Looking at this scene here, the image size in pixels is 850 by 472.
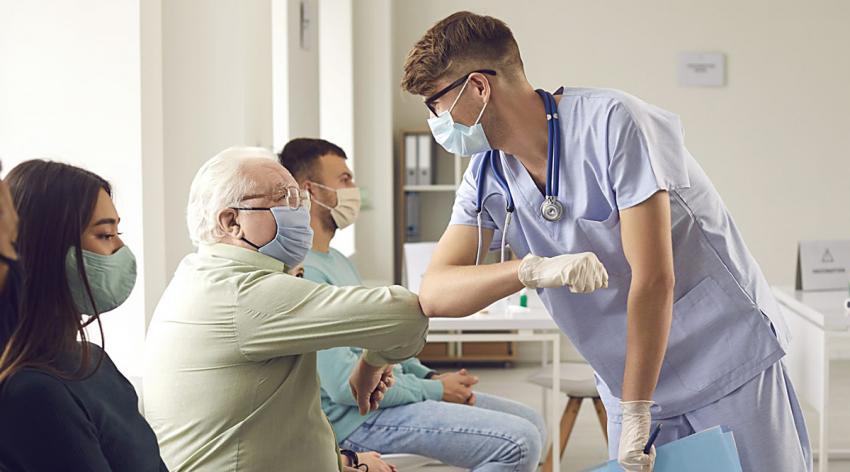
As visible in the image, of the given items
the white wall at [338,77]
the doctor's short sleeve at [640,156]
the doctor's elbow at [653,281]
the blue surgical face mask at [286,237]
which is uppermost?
the white wall at [338,77]

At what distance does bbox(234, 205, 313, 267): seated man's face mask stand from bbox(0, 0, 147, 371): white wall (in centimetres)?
52

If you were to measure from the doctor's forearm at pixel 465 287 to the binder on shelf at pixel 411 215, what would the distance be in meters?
4.18

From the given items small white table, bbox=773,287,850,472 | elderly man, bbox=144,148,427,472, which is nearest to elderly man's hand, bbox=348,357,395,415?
elderly man, bbox=144,148,427,472

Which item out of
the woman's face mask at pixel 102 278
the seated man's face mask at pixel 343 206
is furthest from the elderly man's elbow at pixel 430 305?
the seated man's face mask at pixel 343 206

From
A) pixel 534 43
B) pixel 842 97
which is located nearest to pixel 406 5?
pixel 534 43

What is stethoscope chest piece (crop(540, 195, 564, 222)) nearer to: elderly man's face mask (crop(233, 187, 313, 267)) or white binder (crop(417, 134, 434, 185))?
elderly man's face mask (crop(233, 187, 313, 267))

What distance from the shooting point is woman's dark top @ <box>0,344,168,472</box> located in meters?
1.03

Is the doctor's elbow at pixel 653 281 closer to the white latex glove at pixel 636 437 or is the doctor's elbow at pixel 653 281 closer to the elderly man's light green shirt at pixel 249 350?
the white latex glove at pixel 636 437

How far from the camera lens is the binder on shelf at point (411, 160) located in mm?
5680

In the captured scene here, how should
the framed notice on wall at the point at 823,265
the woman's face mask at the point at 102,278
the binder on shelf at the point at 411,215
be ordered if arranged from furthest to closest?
the binder on shelf at the point at 411,215 < the framed notice on wall at the point at 823,265 < the woman's face mask at the point at 102,278

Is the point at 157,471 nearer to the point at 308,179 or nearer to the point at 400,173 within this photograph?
the point at 308,179

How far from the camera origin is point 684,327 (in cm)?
159

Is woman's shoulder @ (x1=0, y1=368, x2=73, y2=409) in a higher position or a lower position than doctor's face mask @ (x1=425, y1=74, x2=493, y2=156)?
lower

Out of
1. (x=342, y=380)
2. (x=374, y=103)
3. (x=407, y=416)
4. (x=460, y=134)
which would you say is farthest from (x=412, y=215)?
(x=460, y=134)
